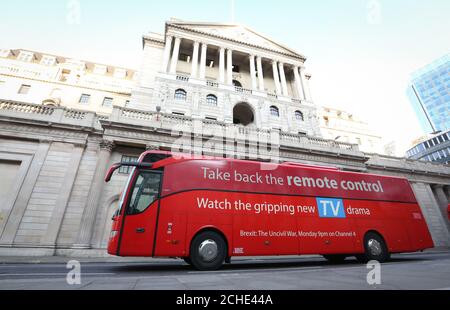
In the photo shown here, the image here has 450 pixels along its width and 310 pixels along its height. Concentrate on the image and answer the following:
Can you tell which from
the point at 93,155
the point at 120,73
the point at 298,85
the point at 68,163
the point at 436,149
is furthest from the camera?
the point at 436,149

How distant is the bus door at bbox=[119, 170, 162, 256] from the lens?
19.2 feet

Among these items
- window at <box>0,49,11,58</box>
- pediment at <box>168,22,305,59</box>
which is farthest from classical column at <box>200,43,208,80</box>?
window at <box>0,49,11,58</box>

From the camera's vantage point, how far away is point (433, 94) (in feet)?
267

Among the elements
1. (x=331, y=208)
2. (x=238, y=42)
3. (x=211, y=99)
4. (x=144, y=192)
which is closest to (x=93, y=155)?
(x=144, y=192)

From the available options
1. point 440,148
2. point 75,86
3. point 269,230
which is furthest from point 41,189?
point 440,148

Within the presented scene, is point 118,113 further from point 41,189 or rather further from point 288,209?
point 288,209

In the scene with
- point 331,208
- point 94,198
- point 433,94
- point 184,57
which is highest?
point 433,94

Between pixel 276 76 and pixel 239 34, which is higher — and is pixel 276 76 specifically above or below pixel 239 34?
below

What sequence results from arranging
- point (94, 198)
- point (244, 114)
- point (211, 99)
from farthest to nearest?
1. point (244, 114)
2. point (211, 99)
3. point (94, 198)

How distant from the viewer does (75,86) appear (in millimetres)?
30781

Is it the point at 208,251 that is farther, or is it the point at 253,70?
the point at 253,70

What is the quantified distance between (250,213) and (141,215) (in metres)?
3.41

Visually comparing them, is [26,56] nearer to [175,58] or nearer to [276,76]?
[175,58]
